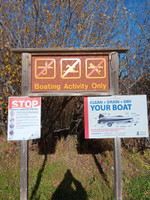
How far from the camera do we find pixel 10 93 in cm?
444

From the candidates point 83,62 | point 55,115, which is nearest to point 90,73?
point 83,62

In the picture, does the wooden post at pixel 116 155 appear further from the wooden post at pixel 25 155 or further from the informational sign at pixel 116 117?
the wooden post at pixel 25 155

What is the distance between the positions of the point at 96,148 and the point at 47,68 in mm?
3523

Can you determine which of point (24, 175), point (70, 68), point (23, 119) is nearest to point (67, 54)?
point (70, 68)

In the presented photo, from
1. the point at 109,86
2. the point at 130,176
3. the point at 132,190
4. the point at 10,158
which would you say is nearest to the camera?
the point at 109,86

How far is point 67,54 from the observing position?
8.13ft

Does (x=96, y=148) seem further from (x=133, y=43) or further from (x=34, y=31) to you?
(x=34, y=31)

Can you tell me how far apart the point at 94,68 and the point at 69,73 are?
1.50 feet

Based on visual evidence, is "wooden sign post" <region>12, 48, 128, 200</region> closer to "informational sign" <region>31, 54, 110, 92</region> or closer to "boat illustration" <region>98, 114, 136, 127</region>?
"informational sign" <region>31, 54, 110, 92</region>

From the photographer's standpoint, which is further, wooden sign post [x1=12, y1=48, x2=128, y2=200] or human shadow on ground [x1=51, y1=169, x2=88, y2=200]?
human shadow on ground [x1=51, y1=169, x2=88, y2=200]

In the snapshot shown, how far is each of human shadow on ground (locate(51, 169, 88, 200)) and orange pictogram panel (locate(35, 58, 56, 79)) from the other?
8.58 ft

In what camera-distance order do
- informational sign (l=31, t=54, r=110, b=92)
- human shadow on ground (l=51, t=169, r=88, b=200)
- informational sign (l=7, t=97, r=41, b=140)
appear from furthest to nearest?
human shadow on ground (l=51, t=169, r=88, b=200) → informational sign (l=31, t=54, r=110, b=92) → informational sign (l=7, t=97, r=41, b=140)

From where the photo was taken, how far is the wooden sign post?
7.94 ft

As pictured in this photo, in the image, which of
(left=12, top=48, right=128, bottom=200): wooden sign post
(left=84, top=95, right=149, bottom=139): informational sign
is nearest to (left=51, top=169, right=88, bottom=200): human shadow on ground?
(left=12, top=48, right=128, bottom=200): wooden sign post
